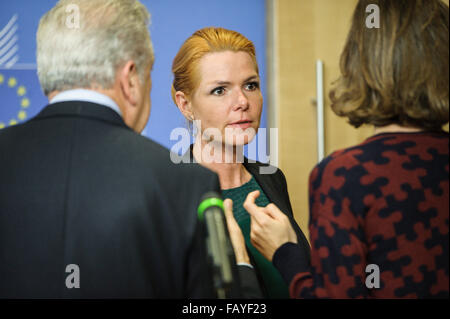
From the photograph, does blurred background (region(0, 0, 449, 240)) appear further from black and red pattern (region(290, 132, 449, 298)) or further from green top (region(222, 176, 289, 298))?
black and red pattern (region(290, 132, 449, 298))

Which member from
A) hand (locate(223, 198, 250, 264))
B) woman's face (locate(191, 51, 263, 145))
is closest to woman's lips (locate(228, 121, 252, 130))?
woman's face (locate(191, 51, 263, 145))

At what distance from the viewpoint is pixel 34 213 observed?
73 centimetres

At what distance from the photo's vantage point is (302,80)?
A: 2410mm

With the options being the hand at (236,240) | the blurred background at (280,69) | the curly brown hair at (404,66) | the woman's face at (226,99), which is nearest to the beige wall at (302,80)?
the blurred background at (280,69)

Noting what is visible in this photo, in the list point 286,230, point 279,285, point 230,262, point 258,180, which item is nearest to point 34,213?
Result: point 230,262

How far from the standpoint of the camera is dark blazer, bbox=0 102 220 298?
719 mm

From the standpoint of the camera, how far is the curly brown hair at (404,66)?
2.64ft

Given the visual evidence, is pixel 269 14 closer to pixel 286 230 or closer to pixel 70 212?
pixel 286 230

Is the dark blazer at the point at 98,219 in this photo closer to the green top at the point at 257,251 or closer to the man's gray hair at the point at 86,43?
Answer: the man's gray hair at the point at 86,43

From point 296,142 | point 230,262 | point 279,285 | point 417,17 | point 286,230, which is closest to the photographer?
point 230,262

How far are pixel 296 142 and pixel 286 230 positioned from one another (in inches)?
57.4

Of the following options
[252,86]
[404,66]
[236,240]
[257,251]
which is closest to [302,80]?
[252,86]

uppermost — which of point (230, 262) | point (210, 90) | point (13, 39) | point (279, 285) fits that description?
point (13, 39)

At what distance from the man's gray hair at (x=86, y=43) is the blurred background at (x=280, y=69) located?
1.59 m
